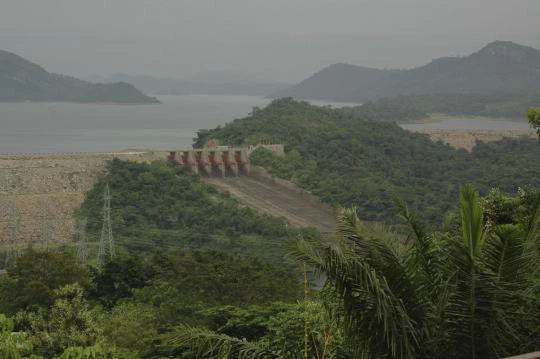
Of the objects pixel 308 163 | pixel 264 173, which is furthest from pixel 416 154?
pixel 264 173

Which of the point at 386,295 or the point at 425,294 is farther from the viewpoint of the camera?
the point at 425,294

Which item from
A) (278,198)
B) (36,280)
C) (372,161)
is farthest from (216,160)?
(36,280)

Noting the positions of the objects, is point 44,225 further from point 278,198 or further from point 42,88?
point 42,88

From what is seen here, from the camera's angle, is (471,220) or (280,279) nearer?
(471,220)

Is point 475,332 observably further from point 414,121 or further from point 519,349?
point 414,121

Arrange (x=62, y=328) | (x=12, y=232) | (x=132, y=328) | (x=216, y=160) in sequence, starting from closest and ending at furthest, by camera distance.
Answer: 1. (x=62, y=328)
2. (x=132, y=328)
3. (x=12, y=232)
4. (x=216, y=160)

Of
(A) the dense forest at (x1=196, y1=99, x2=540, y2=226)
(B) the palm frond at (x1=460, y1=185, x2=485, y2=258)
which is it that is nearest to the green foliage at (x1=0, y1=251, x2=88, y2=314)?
(B) the palm frond at (x1=460, y1=185, x2=485, y2=258)
